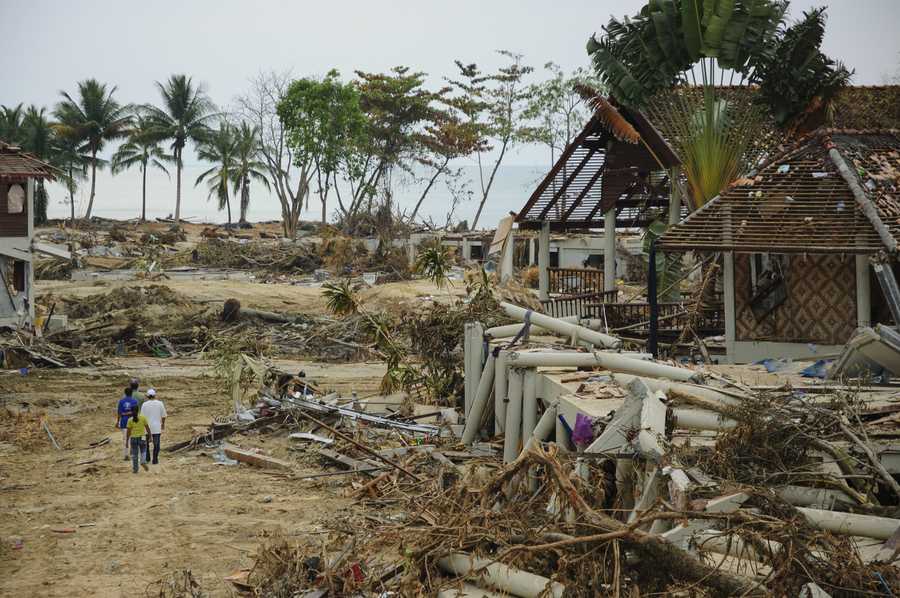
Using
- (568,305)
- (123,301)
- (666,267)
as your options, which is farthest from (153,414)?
(123,301)

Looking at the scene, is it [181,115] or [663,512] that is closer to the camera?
[663,512]

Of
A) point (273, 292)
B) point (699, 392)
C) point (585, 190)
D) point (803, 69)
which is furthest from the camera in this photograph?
point (273, 292)

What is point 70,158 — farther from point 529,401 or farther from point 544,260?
point 529,401

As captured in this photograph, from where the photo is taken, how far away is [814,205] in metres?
A: 15.9

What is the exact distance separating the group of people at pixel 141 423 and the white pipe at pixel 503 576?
26.2 ft

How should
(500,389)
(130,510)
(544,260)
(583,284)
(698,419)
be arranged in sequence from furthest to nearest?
(583,284), (544,260), (500,389), (130,510), (698,419)

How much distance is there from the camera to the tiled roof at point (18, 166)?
28.3m

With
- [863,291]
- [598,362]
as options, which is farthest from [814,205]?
[598,362]

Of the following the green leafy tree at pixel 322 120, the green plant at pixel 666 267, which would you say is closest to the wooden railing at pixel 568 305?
the green plant at pixel 666 267

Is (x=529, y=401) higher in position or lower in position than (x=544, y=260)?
lower

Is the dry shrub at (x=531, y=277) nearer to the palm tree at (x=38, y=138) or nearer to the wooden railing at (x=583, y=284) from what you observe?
the wooden railing at (x=583, y=284)

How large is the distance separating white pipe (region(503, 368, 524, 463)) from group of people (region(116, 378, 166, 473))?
539 cm

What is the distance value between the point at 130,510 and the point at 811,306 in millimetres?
11268

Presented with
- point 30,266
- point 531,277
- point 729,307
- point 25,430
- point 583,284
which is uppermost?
point 30,266
